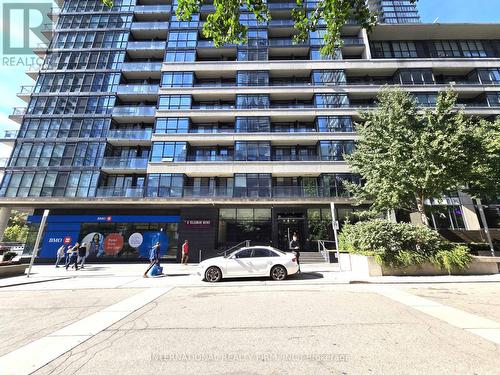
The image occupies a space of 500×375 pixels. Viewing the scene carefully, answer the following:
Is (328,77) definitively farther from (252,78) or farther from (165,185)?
(165,185)

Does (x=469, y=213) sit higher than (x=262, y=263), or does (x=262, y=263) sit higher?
(x=469, y=213)

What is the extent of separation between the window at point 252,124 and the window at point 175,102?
19.4 ft

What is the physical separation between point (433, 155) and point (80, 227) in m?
27.8

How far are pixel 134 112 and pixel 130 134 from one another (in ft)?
9.09

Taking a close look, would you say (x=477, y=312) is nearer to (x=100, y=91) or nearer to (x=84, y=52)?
(x=100, y=91)

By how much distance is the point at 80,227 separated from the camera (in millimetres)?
21688

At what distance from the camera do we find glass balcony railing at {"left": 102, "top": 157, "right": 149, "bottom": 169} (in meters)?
23.8

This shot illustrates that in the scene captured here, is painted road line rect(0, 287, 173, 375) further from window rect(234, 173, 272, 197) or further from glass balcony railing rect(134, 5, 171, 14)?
glass balcony railing rect(134, 5, 171, 14)

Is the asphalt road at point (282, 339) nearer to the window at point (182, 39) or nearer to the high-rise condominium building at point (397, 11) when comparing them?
the window at point (182, 39)

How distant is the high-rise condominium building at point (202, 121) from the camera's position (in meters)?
21.8

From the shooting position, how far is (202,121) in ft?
85.4

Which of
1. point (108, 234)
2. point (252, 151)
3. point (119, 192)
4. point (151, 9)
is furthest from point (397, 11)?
point (108, 234)

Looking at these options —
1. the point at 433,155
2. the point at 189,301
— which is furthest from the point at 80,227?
the point at 433,155

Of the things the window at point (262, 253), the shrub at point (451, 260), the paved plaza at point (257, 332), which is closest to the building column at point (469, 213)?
the shrub at point (451, 260)
